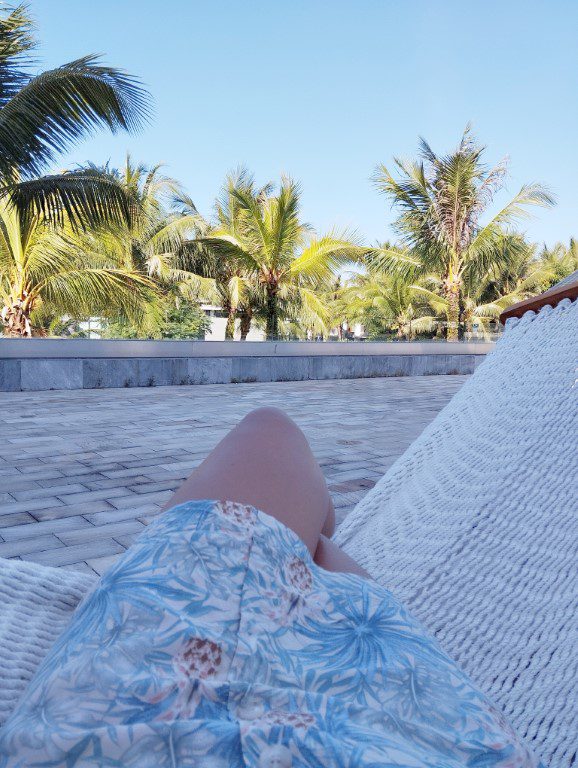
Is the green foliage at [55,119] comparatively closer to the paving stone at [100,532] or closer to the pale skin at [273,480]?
the paving stone at [100,532]

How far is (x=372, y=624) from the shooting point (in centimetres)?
81

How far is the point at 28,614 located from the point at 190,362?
8.19m

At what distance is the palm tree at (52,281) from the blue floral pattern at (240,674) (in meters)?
10.2

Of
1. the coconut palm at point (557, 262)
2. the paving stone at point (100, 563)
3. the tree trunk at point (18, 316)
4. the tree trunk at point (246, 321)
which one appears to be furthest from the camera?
the coconut palm at point (557, 262)

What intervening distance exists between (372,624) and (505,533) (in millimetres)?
706

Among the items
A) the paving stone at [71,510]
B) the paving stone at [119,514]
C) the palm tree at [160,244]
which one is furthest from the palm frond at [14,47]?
the paving stone at [119,514]

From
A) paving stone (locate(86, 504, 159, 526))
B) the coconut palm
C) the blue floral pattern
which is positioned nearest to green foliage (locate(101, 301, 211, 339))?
paving stone (locate(86, 504, 159, 526))

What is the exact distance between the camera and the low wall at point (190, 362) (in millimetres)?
7723

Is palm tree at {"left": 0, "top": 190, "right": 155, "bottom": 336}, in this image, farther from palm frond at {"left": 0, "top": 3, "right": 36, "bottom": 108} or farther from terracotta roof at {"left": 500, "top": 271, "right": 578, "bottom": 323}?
terracotta roof at {"left": 500, "top": 271, "right": 578, "bottom": 323}

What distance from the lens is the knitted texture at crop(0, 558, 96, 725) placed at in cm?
75

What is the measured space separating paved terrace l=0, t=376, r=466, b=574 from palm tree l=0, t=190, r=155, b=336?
3.42m

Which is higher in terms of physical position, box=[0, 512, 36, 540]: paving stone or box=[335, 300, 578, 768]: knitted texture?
A: box=[335, 300, 578, 768]: knitted texture

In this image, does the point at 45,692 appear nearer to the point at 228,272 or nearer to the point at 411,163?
the point at 411,163

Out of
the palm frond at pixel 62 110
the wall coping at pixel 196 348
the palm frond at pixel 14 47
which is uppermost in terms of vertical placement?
the palm frond at pixel 14 47
